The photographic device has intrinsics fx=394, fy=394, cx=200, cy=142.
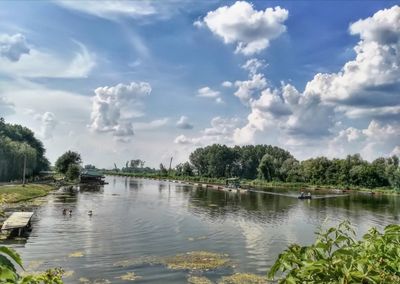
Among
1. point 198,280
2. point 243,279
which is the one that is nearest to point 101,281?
point 198,280

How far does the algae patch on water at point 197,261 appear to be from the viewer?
3512 centimetres

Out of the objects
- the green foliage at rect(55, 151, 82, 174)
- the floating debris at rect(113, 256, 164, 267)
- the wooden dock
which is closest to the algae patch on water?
the floating debris at rect(113, 256, 164, 267)

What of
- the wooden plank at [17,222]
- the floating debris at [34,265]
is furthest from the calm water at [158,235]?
the wooden plank at [17,222]

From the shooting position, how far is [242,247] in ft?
145

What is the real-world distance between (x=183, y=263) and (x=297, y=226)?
30.2 m

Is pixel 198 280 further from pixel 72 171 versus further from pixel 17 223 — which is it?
pixel 72 171

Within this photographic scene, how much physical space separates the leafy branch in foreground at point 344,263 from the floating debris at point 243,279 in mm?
26957

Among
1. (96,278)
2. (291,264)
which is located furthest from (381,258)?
(96,278)

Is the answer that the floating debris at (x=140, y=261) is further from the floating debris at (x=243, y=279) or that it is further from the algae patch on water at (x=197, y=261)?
the floating debris at (x=243, y=279)

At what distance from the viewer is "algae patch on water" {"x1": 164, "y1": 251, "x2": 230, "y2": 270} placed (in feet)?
115

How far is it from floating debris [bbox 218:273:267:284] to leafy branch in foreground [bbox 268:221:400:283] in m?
27.0

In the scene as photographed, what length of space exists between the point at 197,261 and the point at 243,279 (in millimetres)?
6399

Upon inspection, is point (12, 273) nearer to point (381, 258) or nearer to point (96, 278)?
point (381, 258)

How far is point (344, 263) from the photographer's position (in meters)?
4.52
